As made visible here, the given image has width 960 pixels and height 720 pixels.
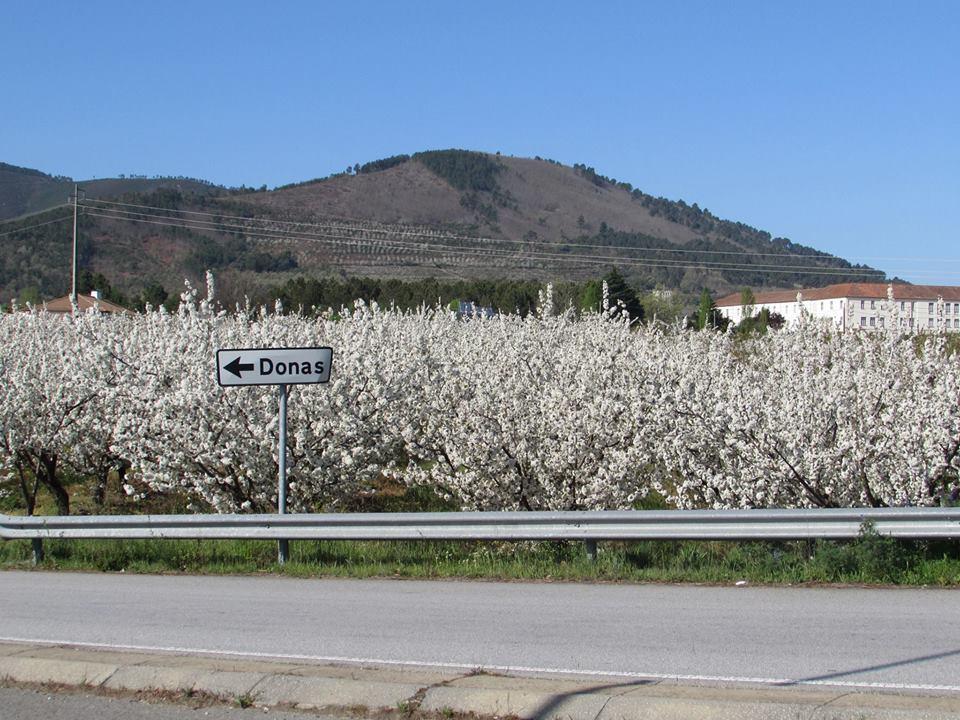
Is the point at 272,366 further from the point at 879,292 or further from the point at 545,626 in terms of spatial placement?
the point at 879,292

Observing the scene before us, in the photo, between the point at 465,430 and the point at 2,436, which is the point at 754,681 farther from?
the point at 2,436

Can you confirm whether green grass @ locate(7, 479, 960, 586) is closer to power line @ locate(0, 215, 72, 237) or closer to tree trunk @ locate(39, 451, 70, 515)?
tree trunk @ locate(39, 451, 70, 515)

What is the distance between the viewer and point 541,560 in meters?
11.8

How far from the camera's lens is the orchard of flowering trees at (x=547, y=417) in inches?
516

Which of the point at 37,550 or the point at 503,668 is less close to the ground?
the point at 503,668

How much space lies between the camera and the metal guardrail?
10.2 metres

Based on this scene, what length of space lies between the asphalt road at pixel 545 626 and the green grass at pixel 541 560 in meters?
0.35

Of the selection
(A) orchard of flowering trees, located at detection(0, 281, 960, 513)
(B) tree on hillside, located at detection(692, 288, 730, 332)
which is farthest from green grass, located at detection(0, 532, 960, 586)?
(B) tree on hillside, located at detection(692, 288, 730, 332)

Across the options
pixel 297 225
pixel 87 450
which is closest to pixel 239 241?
pixel 297 225

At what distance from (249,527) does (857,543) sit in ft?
21.1

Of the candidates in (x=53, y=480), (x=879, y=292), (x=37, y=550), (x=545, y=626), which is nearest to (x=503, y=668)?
(x=545, y=626)

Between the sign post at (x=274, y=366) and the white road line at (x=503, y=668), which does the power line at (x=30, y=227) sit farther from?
the white road line at (x=503, y=668)

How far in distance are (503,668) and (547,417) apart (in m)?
7.38

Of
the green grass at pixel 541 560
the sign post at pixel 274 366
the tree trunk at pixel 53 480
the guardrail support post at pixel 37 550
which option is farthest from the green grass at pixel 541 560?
the tree trunk at pixel 53 480
